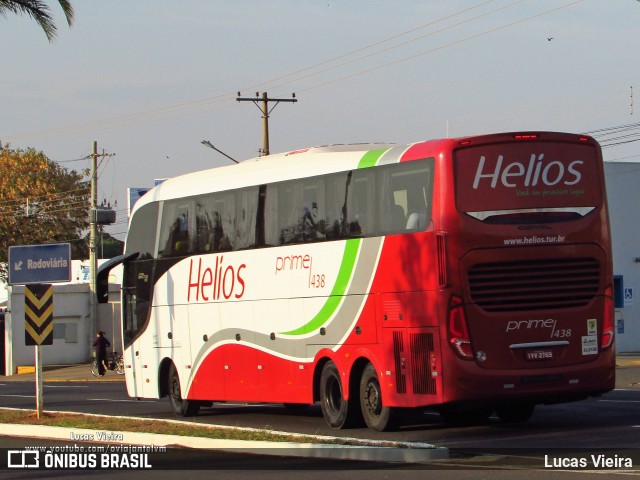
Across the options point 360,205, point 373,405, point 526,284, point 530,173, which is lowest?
point 373,405

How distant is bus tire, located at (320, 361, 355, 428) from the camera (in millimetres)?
18359

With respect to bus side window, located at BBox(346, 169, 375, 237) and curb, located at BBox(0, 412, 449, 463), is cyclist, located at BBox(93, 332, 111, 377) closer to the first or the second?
curb, located at BBox(0, 412, 449, 463)

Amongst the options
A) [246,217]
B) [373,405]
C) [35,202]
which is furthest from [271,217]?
[35,202]

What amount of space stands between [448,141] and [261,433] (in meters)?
4.65

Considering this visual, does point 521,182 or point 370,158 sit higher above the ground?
point 370,158

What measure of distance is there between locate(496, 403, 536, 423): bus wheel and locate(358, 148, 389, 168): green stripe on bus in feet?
13.9

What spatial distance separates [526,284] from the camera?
1661 centimetres

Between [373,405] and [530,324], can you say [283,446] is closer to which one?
[373,405]

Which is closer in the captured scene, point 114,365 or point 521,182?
point 521,182

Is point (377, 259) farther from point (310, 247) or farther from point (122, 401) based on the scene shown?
point (122, 401)

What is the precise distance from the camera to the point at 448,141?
16.6 metres

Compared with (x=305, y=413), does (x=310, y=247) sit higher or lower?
higher

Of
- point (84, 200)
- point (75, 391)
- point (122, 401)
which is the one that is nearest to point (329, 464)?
point (122, 401)

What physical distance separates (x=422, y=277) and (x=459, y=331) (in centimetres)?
91
